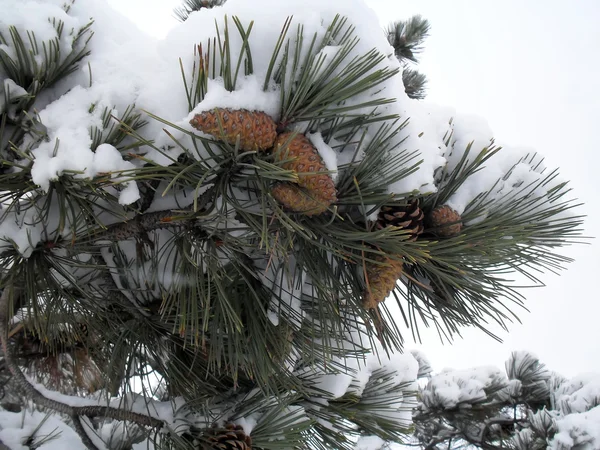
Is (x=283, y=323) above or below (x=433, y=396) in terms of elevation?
above

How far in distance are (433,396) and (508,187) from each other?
1861 mm

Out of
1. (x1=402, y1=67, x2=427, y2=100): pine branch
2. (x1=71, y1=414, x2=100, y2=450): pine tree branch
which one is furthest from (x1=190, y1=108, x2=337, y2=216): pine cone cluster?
(x1=402, y1=67, x2=427, y2=100): pine branch

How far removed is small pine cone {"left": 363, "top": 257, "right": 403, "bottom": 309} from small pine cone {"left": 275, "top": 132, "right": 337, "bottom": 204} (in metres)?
0.16

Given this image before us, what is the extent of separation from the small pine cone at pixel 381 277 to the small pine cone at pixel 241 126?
0.83 ft

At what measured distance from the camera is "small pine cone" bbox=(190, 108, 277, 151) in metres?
0.52

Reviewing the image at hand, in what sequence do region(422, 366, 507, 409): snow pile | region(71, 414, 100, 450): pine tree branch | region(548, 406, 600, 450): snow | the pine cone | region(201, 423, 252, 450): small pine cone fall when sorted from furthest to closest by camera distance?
region(422, 366, 507, 409): snow pile < region(548, 406, 600, 450): snow < region(71, 414, 100, 450): pine tree branch < region(201, 423, 252, 450): small pine cone < the pine cone

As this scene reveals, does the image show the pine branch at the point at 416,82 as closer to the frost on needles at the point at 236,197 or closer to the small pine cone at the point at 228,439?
the frost on needles at the point at 236,197

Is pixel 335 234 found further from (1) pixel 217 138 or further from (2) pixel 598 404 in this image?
(2) pixel 598 404

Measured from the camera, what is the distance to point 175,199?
0.67m

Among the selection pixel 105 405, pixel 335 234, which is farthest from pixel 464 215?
pixel 105 405

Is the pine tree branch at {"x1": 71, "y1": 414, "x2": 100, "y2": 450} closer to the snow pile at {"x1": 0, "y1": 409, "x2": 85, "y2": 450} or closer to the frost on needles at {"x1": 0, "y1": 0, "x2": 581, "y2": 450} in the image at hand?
the frost on needles at {"x1": 0, "y1": 0, "x2": 581, "y2": 450}

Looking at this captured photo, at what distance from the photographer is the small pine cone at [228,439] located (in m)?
0.84

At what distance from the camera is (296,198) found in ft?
1.93

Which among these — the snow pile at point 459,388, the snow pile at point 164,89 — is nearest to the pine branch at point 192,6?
the snow pile at point 164,89
